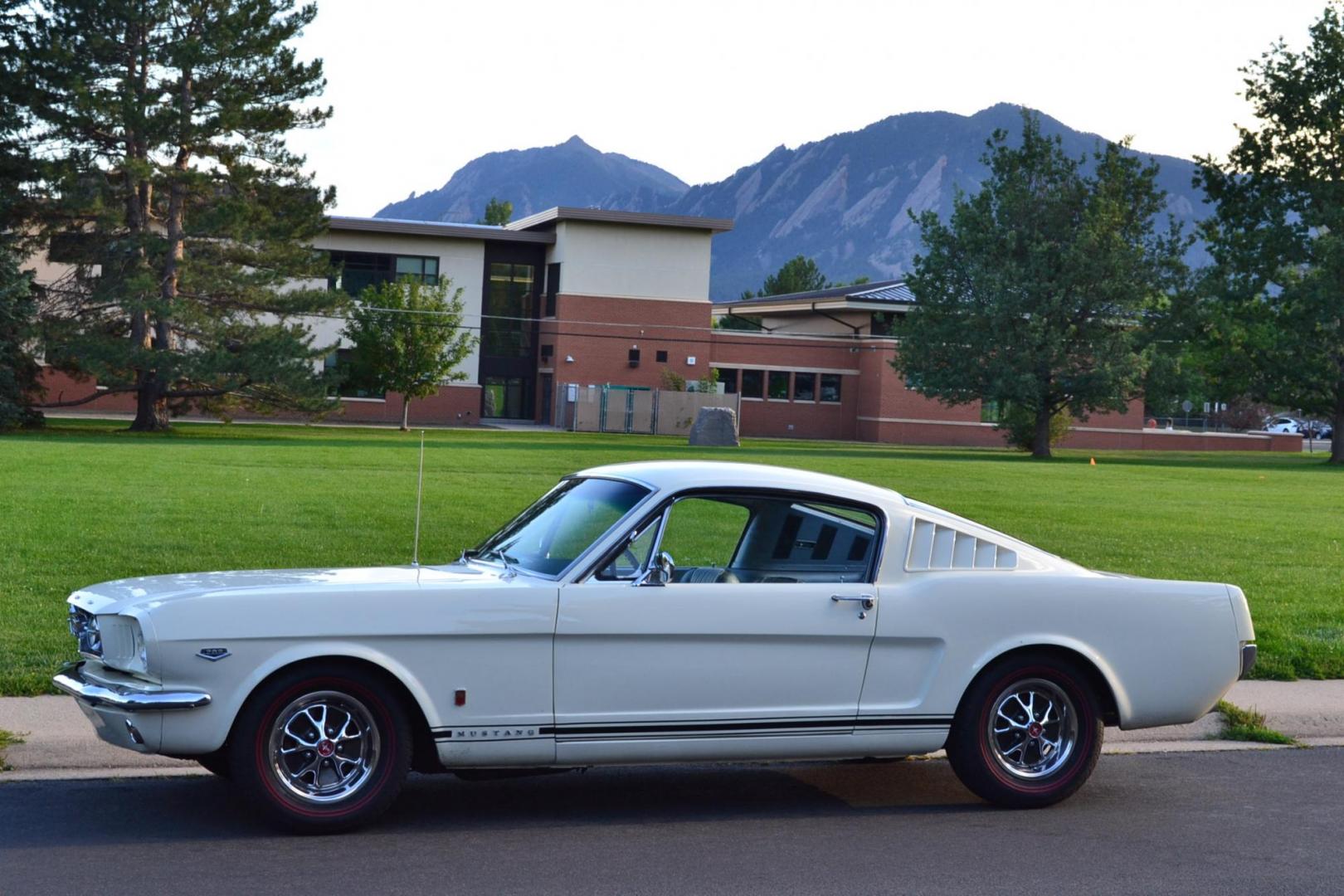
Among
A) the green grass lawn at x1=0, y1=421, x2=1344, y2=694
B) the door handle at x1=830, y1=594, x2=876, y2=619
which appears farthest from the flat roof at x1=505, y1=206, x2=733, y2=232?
the door handle at x1=830, y1=594, x2=876, y2=619

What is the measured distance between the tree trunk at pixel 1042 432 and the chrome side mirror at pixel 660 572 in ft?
182

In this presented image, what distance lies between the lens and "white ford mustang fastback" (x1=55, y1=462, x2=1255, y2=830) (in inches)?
233

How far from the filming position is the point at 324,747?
235 inches

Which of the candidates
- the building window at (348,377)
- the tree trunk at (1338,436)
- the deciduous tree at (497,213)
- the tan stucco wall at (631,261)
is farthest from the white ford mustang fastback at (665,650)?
the deciduous tree at (497,213)

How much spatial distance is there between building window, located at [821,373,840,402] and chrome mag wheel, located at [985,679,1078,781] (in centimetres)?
7017

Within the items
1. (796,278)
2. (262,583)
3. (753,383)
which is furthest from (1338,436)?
(262,583)

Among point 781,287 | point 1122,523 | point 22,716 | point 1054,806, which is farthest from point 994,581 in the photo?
point 781,287

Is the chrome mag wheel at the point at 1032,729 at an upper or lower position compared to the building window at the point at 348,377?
lower

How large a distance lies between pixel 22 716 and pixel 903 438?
68914 mm

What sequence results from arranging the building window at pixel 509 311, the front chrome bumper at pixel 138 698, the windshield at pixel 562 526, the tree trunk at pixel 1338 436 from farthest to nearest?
the building window at pixel 509 311
the tree trunk at pixel 1338 436
the windshield at pixel 562 526
the front chrome bumper at pixel 138 698

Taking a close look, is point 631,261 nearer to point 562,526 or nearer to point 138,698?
point 562,526

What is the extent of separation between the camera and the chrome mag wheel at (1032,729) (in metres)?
6.79

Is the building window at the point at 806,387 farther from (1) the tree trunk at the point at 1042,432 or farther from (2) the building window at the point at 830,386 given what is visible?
(1) the tree trunk at the point at 1042,432

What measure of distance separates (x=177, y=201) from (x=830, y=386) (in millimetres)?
37776
